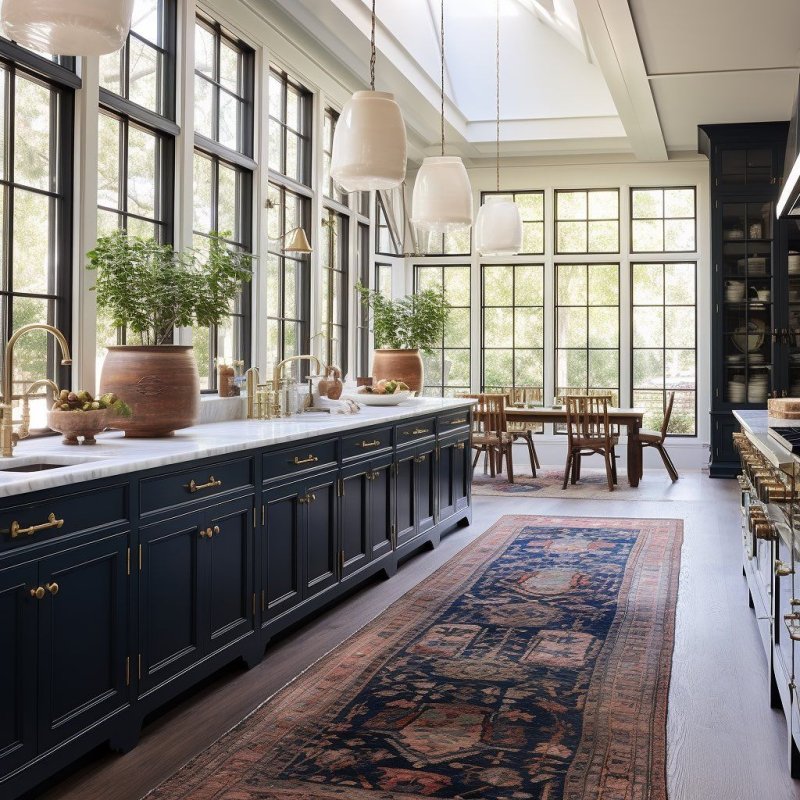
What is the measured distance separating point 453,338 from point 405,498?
5.89 metres

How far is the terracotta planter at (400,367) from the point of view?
7754mm

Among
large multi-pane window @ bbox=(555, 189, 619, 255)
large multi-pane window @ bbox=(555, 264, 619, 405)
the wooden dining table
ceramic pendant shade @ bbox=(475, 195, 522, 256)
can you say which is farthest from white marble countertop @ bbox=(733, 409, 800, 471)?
large multi-pane window @ bbox=(555, 189, 619, 255)

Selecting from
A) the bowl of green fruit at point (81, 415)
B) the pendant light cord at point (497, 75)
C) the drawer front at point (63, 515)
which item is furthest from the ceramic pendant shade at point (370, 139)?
the pendant light cord at point (497, 75)

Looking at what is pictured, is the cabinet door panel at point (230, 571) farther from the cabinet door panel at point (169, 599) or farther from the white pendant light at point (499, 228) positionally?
the white pendant light at point (499, 228)

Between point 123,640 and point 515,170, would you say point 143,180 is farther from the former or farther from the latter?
point 515,170

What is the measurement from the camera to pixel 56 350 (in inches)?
175

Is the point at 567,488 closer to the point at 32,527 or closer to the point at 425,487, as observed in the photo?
the point at 425,487

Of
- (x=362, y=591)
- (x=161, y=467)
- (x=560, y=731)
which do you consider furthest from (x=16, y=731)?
(x=362, y=591)

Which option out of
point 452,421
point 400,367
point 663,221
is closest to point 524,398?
point 663,221

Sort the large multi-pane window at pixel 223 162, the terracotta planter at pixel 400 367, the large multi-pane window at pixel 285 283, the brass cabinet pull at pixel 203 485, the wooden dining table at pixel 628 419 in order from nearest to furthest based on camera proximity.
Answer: the brass cabinet pull at pixel 203 485 → the large multi-pane window at pixel 223 162 → the large multi-pane window at pixel 285 283 → the terracotta planter at pixel 400 367 → the wooden dining table at pixel 628 419

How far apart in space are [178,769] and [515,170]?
943 centimetres

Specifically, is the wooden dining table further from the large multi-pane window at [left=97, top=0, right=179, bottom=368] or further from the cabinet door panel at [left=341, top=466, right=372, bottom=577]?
the large multi-pane window at [left=97, top=0, right=179, bottom=368]

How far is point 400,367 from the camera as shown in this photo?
305 inches

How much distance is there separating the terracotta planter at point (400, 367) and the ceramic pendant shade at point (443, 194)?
2.26 m
